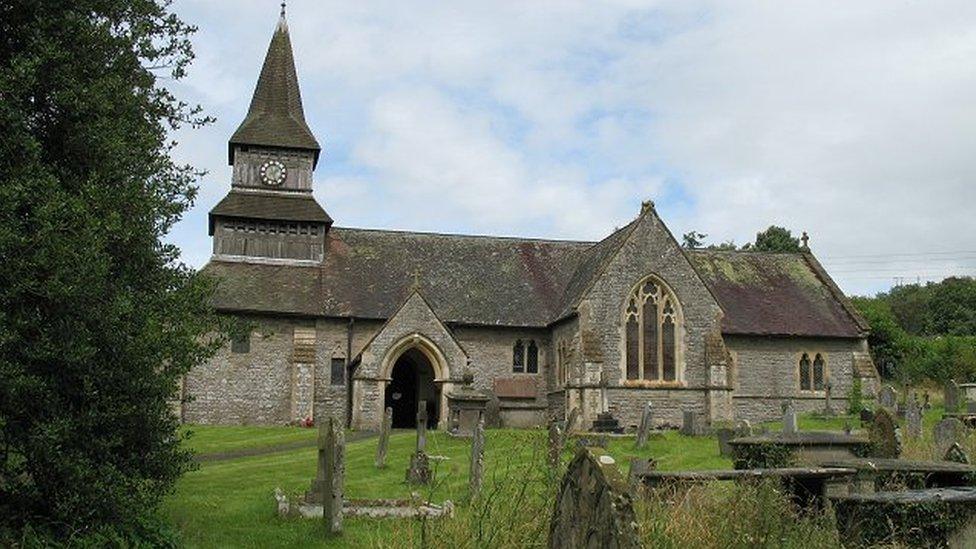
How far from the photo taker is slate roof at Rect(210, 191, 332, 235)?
34.1 metres

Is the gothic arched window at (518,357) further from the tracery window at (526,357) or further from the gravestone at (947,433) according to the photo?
the gravestone at (947,433)

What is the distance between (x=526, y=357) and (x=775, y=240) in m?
47.8

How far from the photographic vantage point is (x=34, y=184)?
31.6 feet

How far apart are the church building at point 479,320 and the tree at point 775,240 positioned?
37.9 m

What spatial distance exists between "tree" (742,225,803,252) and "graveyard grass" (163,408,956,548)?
167 ft

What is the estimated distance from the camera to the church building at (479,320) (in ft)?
101

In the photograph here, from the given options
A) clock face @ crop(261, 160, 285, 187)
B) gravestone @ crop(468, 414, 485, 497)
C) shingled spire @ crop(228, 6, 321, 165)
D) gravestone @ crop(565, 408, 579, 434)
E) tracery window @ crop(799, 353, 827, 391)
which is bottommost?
gravestone @ crop(468, 414, 485, 497)

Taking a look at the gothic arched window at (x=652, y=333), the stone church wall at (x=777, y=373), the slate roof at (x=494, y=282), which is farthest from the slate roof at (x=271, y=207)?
the stone church wall at (x=777, y=373)

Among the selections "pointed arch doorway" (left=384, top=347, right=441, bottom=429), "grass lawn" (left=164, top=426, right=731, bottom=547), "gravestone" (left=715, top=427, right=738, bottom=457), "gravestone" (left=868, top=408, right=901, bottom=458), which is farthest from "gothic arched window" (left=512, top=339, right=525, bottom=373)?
"gravestone" (left=868, top=408, right=901, bottom=458)

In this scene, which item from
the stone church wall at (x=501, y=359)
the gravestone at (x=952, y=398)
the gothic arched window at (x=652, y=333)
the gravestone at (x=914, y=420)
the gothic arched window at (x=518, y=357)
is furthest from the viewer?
the gothic arched window at (x=518, y=357)

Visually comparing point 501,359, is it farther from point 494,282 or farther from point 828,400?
point 828,400

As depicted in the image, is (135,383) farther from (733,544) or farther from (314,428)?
(314,428)

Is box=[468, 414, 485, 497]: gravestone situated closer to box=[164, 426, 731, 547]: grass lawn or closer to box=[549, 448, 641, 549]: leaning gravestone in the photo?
box=[164, 426, 731, 547]: grass lawn

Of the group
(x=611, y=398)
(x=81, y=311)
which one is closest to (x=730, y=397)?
(x=611, y=398)
